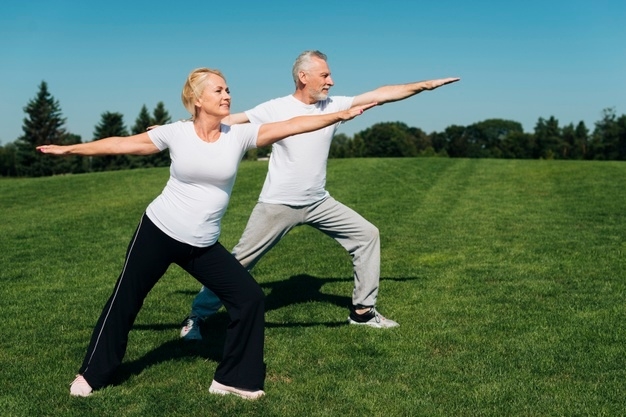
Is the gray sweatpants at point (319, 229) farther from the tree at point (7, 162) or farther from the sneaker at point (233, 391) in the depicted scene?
the tree at point (7, 162)

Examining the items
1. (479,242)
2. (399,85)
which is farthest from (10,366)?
(479,242)

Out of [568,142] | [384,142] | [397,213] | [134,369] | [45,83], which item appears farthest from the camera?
[384,142]

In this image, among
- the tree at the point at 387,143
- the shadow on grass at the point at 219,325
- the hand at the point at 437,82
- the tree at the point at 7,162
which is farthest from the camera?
the tree at the point at 387,143

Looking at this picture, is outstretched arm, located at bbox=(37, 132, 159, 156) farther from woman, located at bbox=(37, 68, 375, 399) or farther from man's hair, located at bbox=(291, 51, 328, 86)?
man's hair, located at bbox=(291, 51, 328, 86)

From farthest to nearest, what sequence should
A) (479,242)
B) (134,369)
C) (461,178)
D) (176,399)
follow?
(461,178) < (479,242) < (134,369) < (176,399)

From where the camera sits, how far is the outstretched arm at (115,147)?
4.92 metres

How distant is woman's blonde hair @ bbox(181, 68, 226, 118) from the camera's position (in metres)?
4.96

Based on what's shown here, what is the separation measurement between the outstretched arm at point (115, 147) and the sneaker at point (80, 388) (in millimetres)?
1689

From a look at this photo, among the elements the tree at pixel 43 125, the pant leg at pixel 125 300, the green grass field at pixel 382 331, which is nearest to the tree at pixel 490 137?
the tree at pixel 43 125

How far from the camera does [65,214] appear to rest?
18359 mm

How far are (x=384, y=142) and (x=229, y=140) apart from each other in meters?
130

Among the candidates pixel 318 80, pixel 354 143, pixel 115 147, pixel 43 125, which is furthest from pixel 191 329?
pixel 354 143

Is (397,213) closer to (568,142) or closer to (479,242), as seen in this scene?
(479,242)

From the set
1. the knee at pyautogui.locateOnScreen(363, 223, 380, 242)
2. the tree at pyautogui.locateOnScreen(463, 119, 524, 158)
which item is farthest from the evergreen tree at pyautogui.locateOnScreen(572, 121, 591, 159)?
the knee at pyautogui.locateOnScreen(363, 223, 380, 242)
